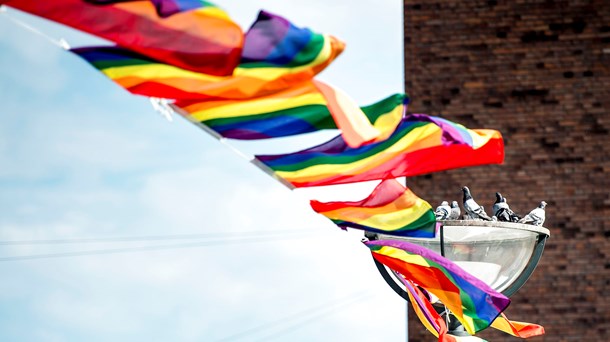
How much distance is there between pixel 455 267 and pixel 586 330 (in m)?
5.11

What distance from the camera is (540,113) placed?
15.1 metres

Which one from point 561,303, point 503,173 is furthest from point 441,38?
point 561,303

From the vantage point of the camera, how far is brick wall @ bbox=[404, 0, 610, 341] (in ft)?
48.4

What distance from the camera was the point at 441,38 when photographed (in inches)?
603

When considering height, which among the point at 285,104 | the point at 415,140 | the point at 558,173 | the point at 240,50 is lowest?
the point at 558,173

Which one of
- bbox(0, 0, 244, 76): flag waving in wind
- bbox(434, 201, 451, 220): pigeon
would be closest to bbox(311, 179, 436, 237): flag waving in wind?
bbox(434, 201, 451, 220): pigeon

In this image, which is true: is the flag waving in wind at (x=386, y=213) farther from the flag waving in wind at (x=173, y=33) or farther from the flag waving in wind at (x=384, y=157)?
the flag waving in wind at (x=173, y=33)

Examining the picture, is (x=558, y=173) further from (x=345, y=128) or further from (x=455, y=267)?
(x=345, y=128)

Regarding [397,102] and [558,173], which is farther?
[558,173]

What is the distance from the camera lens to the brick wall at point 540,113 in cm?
1475

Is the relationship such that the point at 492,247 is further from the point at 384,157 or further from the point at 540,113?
the point at 540,113

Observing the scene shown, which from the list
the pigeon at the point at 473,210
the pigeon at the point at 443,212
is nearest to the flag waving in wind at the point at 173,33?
the pigeon at the point at 443,212

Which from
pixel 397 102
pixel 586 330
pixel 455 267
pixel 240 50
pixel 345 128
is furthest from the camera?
pixel 586 330

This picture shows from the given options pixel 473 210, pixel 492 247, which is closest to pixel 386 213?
pixel 492 247
